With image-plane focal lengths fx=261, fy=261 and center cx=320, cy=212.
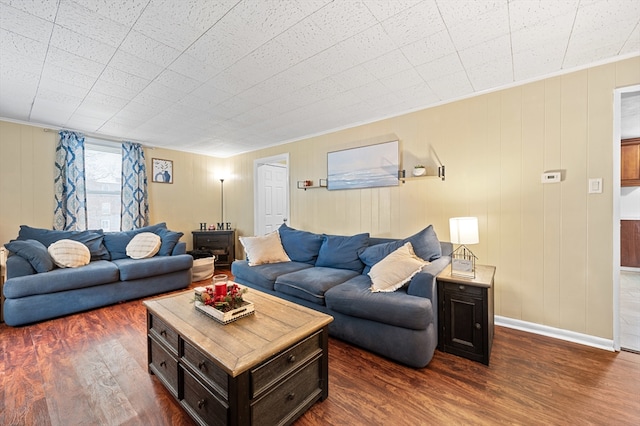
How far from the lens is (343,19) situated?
165 centimetres

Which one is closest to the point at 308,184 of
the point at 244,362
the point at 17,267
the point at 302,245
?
the point at 302,245

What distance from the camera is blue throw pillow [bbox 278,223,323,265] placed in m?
3.38

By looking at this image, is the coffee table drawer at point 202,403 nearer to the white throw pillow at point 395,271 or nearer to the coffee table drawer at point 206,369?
the coffee table drawer at point 206,369

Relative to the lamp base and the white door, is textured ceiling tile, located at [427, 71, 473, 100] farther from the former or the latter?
the white door

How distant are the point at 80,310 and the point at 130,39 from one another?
2.99 metres

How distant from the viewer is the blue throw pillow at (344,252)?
9.68ft

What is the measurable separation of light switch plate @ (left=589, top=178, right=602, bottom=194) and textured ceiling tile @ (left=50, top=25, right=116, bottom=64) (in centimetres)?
392

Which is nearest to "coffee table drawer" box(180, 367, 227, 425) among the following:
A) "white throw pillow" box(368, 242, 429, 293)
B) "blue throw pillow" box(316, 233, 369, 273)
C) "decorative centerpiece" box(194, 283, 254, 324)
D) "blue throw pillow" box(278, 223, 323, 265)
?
"decorative centerpiece" box(194, 283, 254, 324)

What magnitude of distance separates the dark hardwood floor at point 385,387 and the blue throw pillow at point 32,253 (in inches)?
33.2

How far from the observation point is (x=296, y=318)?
5.32ft

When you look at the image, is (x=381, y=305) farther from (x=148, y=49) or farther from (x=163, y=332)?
(x=148, y=49)

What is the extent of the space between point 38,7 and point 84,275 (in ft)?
8.71

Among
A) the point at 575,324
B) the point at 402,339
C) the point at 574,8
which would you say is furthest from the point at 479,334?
the point at 574,8

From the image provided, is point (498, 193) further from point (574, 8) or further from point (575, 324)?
point (574, 8)
